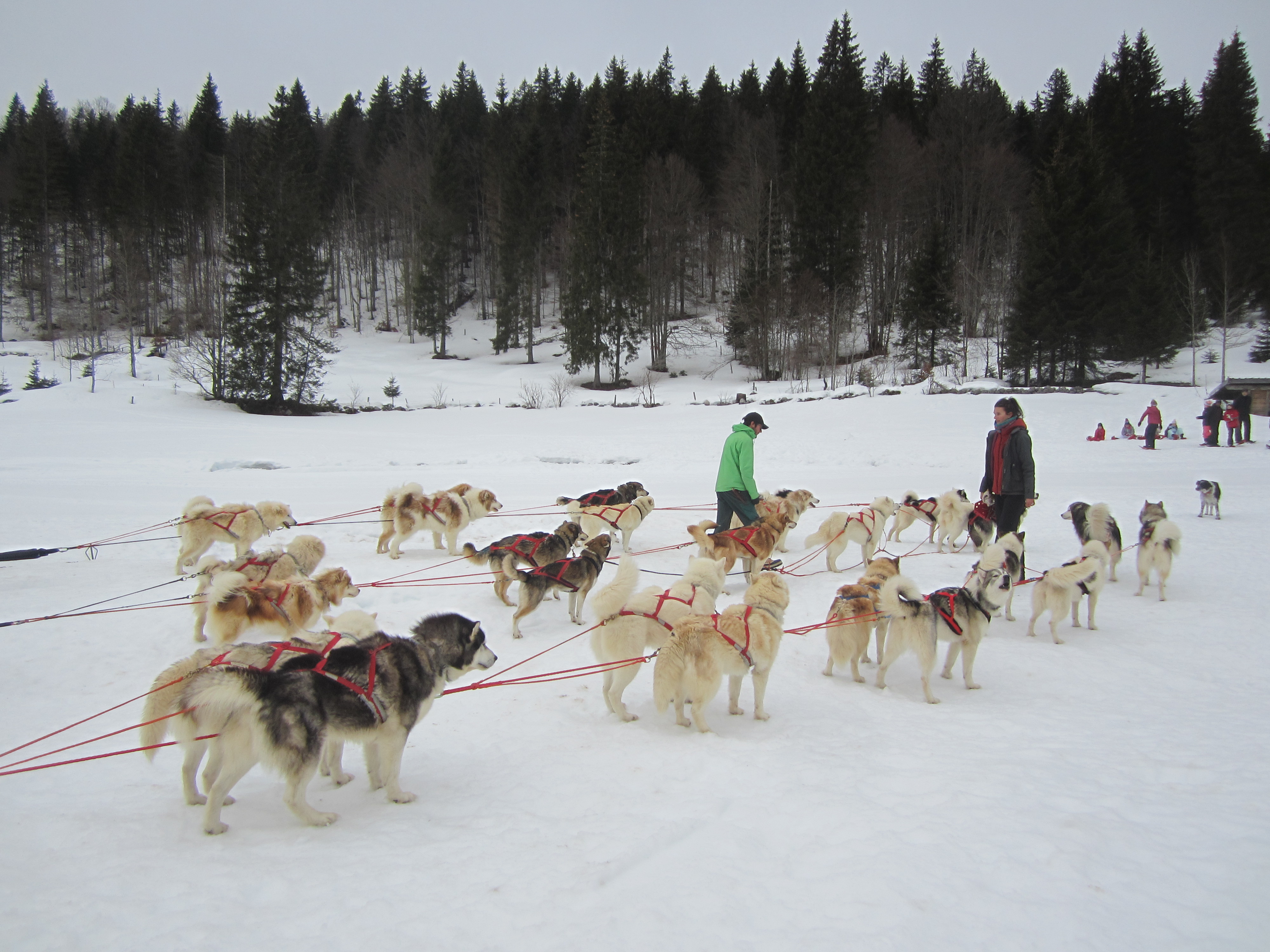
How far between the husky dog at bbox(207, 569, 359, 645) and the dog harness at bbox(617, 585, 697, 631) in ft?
9.16

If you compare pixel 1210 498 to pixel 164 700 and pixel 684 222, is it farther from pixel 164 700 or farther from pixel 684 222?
pixel 684 222

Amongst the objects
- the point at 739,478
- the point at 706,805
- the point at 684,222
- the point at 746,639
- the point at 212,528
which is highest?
the point at 684,222

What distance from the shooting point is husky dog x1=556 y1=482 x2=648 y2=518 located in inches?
371

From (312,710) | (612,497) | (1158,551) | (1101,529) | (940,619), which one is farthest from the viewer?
(612,497)

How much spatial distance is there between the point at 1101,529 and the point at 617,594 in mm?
6618

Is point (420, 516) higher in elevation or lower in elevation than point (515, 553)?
higher

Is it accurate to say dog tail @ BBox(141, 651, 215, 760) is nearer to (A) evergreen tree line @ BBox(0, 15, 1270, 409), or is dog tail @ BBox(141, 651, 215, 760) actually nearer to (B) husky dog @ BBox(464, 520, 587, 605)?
(B) husky dog @ BBox(464, 520, 587, 605)

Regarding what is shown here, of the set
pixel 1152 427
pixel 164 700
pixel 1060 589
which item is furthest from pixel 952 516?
pixel 1152 427

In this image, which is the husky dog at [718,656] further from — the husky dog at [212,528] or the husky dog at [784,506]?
the husky dog at [212,528]

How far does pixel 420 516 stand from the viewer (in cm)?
858

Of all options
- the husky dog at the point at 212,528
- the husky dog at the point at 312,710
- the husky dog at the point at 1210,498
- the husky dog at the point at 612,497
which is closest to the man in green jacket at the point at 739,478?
the husky dog at the point at 612,497

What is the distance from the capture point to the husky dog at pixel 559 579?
6203 mm

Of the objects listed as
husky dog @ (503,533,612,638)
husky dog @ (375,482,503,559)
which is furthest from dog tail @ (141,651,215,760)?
husky dog @ (375,482,503,559)

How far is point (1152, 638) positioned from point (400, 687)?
691cm
